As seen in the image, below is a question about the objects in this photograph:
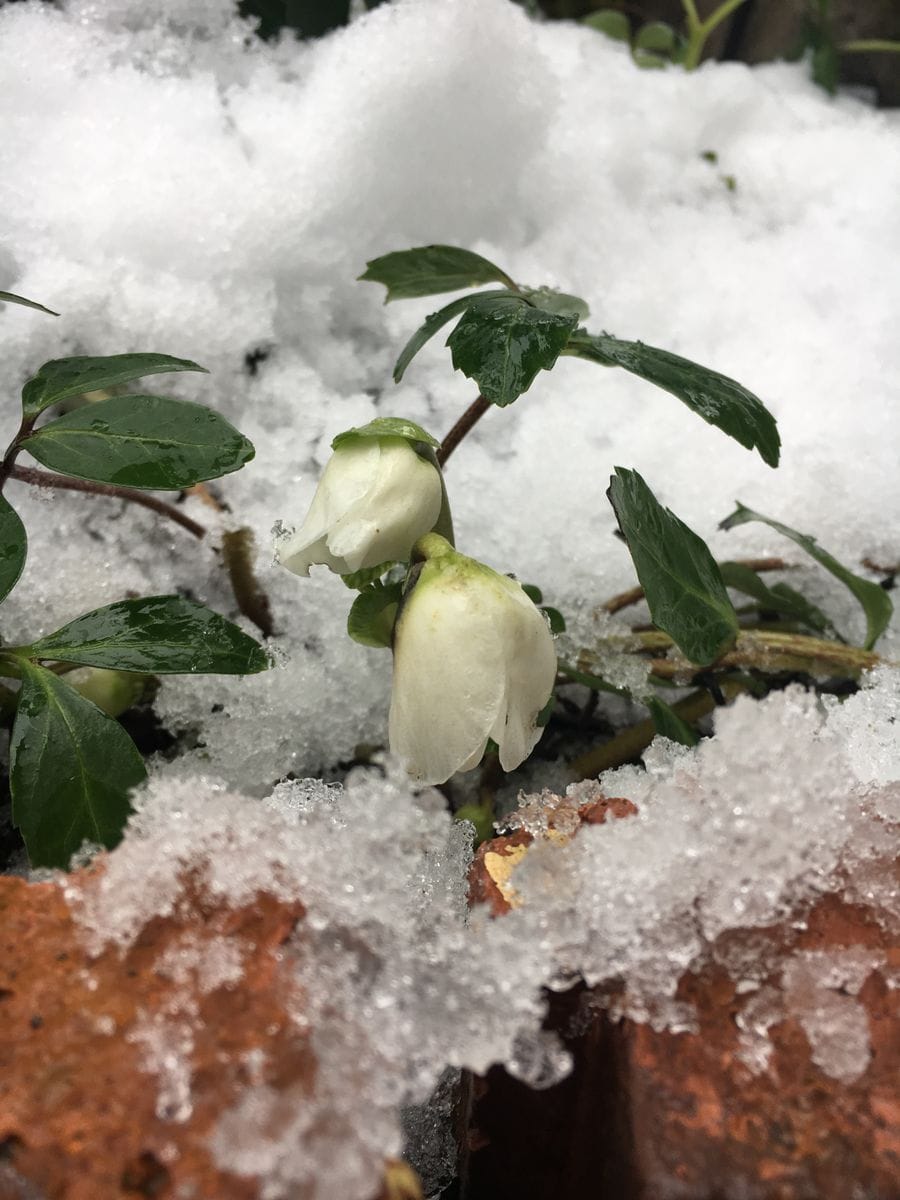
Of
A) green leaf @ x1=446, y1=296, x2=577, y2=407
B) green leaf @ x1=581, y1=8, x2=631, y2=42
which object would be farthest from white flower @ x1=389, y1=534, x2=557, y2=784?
green leaf @ x1=581, y1=8, x2=631, y2=42

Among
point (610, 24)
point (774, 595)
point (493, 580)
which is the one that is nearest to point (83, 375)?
point (493, 580)

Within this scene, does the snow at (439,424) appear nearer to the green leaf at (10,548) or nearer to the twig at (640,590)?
the twig at (640,590)

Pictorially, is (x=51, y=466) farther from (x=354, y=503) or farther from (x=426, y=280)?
(x=426, y=280)

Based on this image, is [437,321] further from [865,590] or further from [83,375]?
[865,590]

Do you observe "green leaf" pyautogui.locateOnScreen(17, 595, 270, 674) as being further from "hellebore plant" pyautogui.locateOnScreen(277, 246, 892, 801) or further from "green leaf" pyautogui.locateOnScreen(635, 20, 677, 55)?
"green leaf" pyautogui.locateOnScreen(635, 20, 677, 55)

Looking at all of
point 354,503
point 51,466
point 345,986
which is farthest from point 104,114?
point 345,986
